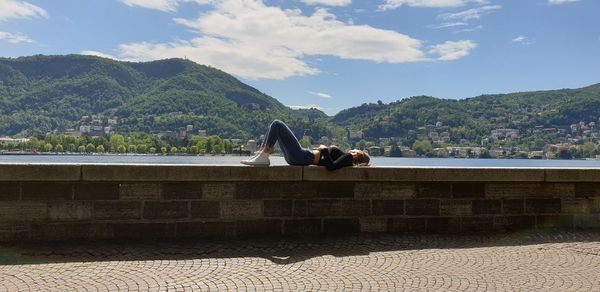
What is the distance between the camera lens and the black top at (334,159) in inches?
284

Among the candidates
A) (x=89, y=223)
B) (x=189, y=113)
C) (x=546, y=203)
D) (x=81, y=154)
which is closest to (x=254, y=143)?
(x=89, y=223)

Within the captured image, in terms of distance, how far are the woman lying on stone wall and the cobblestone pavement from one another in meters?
1.08

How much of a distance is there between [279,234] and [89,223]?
2.46 m

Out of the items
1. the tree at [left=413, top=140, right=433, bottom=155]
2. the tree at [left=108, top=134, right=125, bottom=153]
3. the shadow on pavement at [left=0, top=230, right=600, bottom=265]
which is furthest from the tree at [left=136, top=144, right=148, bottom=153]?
the shadow on pavement at [left=0, top=230, right=600, bottom=265]

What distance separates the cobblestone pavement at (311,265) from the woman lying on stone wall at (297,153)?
1.08 metres

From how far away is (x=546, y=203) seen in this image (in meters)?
8.19

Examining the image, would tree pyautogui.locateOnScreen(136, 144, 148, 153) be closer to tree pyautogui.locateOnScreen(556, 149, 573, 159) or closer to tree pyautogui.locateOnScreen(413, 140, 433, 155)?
tree pyautogui.locateOnScreen(413, 140, 433, 155)

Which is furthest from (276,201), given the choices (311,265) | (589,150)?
(589,150)

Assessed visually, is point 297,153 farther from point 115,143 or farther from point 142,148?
point 115,143

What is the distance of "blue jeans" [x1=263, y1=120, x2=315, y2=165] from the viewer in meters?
7.34

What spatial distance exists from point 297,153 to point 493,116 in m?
200

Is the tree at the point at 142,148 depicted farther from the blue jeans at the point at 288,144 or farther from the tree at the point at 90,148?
the blue jeans at the point at 288,144

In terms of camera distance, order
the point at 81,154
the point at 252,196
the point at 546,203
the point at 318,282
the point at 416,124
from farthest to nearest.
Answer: the point at 416,124 → the point at 81,154 → the point at 546,203 → the point at 252,196 → the point at 318,282

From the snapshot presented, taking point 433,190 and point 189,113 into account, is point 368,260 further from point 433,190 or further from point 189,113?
point 189,113
